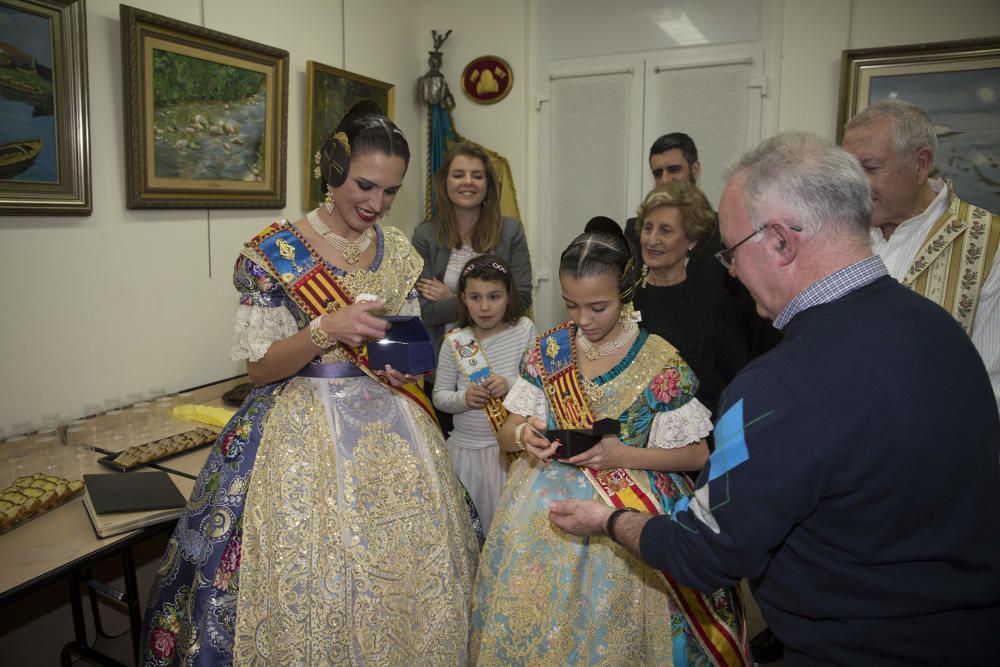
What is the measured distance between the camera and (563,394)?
1699 mm

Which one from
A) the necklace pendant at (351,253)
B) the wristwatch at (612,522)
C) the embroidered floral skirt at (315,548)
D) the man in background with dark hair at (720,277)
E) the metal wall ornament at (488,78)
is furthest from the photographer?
the metal wall ornament at (488,78)

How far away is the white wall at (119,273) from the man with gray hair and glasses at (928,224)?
239cm

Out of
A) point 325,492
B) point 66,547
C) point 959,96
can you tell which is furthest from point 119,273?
point 959,96

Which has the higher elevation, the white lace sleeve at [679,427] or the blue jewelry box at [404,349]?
the blue jewelry box at [404,349]

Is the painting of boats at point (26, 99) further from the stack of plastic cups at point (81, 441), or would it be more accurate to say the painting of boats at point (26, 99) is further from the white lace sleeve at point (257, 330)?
the white lace sleeve at point (257, 330)

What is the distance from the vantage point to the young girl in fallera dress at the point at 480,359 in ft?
7.77

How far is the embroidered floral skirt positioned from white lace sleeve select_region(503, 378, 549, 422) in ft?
0.84

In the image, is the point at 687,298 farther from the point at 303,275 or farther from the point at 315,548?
the point at 315,548

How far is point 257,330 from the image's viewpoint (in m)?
1.57

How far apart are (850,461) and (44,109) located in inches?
95.7

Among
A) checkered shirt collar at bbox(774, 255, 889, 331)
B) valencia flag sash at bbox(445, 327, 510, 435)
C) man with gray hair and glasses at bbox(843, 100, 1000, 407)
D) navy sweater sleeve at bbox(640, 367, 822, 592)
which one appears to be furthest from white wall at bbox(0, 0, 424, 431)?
man with gray hair and glasses at bbox(843, 100, 1000, 407)

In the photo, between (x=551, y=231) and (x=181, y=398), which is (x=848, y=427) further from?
(x=551, y=231)

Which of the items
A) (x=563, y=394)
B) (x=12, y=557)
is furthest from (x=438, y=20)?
(x=12, y=557)

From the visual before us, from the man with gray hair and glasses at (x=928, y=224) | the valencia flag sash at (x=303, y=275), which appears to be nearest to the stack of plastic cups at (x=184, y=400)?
the valencia flag sash at (x=303, y=275)
